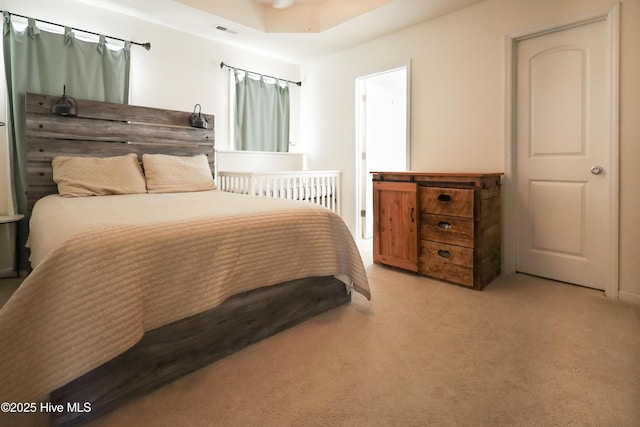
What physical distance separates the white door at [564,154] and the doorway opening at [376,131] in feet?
4.38

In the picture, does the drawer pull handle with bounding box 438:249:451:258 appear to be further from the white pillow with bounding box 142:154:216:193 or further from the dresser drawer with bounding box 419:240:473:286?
the white pillow with bounding box 142:154:216:193

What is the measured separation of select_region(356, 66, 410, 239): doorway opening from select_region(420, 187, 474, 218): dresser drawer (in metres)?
1.15

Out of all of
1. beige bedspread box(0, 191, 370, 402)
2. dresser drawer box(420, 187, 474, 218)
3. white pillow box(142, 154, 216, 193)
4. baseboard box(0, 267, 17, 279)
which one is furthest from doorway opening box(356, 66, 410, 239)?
baseboard box(0, 267, 17, 279)

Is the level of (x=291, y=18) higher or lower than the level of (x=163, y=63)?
higher

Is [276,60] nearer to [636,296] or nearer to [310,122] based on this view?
[310,122]

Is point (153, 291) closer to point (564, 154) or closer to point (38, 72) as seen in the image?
point (38, 72)

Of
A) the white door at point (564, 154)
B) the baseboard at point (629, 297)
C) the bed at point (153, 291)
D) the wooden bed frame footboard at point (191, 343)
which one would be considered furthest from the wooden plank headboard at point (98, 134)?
the baseboard at point (629, 297)

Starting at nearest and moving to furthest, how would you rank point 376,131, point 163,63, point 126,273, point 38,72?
point 126,273 < point 38,72 < point 163,63 < point 376,131

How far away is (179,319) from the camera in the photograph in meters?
1.40

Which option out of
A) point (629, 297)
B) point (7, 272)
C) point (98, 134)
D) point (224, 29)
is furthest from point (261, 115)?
point (629, 297)

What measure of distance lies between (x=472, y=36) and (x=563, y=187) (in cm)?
147

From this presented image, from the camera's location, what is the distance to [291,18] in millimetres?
3557

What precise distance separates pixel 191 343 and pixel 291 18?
3328mm

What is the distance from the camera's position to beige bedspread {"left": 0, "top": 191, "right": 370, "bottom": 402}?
3.51ft
